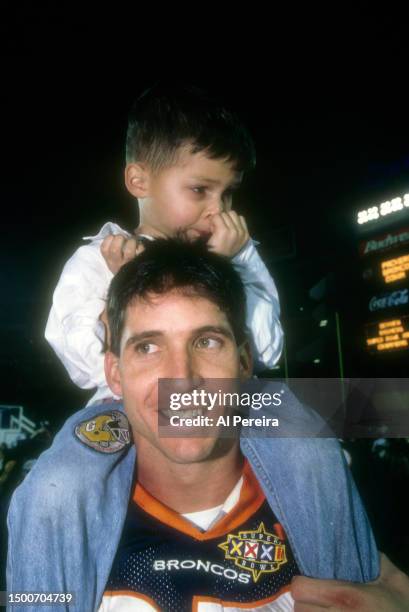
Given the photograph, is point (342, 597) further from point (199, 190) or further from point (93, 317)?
point (199, 190)

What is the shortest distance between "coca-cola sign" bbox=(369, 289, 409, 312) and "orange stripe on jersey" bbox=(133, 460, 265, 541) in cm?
246

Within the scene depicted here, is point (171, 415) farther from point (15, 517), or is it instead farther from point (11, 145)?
point (11, 145)

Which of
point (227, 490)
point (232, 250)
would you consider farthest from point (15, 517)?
point (232, 250)

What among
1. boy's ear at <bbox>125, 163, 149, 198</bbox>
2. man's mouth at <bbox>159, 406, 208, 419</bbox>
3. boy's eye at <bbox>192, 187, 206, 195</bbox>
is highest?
boy's ear at <bbox>125, 163, 149, 198</bbox>

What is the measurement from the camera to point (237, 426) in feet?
2.12

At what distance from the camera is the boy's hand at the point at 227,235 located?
0.73 meters

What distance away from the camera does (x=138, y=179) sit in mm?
852

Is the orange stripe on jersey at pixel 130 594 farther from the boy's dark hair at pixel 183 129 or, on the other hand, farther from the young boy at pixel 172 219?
the boy's dark hair at pixel 183 129

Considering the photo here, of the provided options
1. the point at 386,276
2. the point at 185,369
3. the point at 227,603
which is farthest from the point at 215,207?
the point at 386,276

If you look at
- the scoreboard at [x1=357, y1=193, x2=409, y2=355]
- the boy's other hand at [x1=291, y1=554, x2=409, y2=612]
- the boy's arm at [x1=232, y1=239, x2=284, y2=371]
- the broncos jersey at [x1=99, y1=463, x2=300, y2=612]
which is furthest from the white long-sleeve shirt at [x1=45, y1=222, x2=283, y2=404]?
the scoreboard at [x1=357, y1=193, x2=409, y2=355]

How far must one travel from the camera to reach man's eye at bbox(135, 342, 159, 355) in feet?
1.92

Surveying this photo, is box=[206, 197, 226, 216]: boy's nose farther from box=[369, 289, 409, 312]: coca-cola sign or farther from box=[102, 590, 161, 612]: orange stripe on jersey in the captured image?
box=[369, 289, 409, 312]: coca-cola sign

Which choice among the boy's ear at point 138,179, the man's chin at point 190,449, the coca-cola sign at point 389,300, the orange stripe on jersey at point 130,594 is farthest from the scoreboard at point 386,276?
the orange stripe on jersey at point 130,594

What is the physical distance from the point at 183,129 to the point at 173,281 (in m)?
0.34
